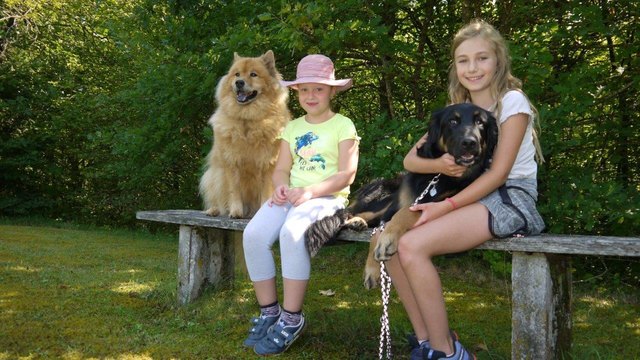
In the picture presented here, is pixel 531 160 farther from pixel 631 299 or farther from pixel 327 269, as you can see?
pixel 327 269


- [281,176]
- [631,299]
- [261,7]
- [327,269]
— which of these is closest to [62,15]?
[261,7]

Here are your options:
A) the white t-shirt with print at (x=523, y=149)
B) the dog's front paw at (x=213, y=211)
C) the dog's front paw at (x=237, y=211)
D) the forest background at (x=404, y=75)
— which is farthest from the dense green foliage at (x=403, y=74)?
the white t-shirt with print at (x=523, y=149)

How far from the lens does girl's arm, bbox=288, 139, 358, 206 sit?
119 inches

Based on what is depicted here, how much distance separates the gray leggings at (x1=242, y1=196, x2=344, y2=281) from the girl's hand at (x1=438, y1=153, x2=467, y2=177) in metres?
0.69

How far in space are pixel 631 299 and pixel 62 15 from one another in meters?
14.0

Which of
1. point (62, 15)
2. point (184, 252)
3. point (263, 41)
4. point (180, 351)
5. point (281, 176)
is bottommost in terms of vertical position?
point (180, 351)

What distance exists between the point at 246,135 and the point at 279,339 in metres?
1.49

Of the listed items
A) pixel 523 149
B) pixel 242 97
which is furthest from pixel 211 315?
pixel 523 149

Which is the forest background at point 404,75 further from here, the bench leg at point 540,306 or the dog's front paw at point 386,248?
the dog's front paw at point 386,248

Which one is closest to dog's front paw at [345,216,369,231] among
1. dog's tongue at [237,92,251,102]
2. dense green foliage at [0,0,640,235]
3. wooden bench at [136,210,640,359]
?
wooden bench at [136,210,640,359]

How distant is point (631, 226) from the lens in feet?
14.8

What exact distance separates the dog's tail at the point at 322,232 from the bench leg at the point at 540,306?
886mm

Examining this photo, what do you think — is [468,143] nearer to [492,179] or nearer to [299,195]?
[492,179]

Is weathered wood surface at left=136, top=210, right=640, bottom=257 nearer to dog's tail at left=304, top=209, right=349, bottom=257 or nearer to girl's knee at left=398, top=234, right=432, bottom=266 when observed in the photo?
dog's tail at left=304, top=209, right=349, bottom=257
